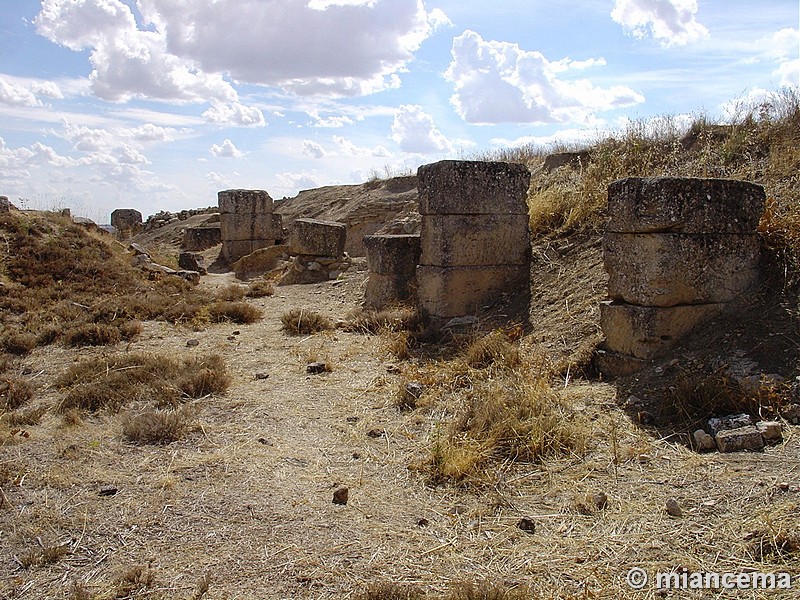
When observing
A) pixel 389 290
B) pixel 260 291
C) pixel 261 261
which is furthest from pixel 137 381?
pixel 261 261

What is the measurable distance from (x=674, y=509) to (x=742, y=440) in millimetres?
854

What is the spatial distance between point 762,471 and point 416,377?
2.88 meters

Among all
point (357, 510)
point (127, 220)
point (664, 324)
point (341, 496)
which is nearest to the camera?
point (357, 510)

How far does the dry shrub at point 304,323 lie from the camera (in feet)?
26.5

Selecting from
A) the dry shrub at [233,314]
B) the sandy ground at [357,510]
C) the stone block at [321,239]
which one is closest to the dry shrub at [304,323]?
the dry shrub at [233,314]

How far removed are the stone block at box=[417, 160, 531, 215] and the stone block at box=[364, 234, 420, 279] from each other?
4.00ft

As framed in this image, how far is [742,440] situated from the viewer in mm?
3734

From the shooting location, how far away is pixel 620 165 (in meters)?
8.66

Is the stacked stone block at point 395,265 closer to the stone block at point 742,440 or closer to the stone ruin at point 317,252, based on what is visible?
the stone ruin at point 317,252

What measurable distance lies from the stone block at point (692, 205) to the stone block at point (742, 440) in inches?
67.5

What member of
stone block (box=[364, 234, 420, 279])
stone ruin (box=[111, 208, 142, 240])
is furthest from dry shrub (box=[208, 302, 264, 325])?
stone ruin (box=[111, 208, 142, 240])

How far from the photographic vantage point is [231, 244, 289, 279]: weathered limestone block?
14416 millimetres

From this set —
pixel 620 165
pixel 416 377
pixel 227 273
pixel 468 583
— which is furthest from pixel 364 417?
pixel 227 273

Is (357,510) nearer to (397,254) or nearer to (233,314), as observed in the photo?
(397,254)
